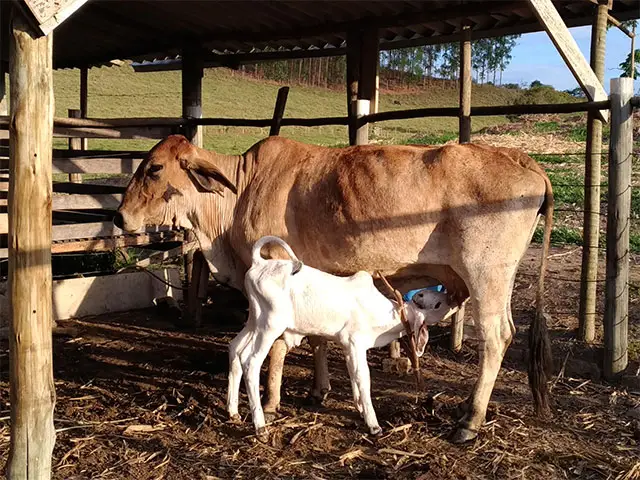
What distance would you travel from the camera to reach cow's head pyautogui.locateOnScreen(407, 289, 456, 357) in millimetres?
5395

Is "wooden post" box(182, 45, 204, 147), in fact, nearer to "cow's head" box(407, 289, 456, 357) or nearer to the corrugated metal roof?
the corrugated metal roof

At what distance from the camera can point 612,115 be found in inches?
245

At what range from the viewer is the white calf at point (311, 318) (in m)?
5.20

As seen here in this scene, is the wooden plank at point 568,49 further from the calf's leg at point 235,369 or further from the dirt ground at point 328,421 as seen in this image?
the calf's leg at point 235,369

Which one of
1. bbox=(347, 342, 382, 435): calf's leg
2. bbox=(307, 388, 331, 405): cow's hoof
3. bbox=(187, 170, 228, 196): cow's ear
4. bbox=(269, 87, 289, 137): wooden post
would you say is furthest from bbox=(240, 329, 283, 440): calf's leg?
bbox=(269, 87, 289, 137): wooden post

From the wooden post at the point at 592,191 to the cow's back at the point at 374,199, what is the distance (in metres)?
1.35

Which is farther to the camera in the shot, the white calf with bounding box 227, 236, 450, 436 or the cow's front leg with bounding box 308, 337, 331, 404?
the cow's front leg with bounding box 308, 337, 331, 404

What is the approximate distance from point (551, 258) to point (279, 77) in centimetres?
4971

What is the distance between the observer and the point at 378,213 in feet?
18.7

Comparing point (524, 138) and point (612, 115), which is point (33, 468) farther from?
point (524, 138)

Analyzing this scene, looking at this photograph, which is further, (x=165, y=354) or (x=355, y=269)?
(x=165, y=354)

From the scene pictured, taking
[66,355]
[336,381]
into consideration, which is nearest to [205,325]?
[66,355]

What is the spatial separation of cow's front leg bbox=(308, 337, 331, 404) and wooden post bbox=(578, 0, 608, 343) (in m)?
2.46

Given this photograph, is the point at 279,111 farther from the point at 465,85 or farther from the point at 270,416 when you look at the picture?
the point at 270,416
